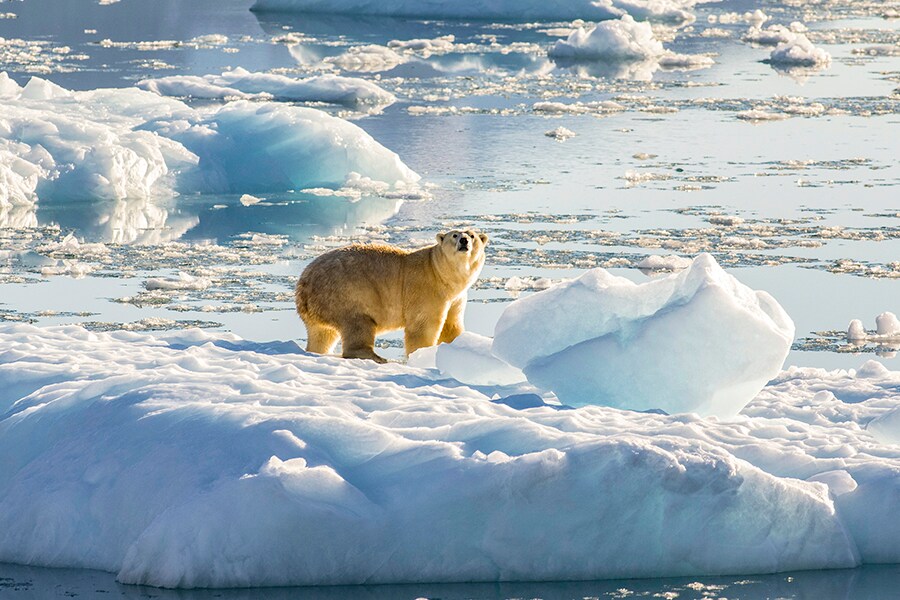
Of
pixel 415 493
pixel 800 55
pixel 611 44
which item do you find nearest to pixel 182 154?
pixel 415 493

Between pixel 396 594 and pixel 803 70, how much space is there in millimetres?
16533

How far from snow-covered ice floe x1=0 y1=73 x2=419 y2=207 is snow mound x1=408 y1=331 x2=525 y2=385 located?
20.0 feet

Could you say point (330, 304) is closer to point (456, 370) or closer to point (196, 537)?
point (456, 370)

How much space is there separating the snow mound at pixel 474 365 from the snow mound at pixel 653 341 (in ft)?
0.57

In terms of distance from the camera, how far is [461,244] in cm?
620

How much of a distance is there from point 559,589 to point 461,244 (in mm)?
2225

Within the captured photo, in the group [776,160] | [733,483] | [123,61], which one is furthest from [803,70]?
[733,483]

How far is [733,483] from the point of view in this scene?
435cm

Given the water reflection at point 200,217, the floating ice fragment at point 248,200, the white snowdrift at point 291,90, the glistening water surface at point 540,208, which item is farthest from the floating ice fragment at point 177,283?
the white snowdrift at point 291,90

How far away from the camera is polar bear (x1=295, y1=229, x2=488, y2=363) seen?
6293mm

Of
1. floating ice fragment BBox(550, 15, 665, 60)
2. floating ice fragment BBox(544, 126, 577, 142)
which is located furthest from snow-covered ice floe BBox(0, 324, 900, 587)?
floating ice fragment BBox(550, 15, 665, 60)

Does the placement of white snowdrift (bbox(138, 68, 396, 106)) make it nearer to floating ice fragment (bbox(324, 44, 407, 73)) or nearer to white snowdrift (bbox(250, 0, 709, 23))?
floating ice fragment (bbox(324, 44, 407, 73))

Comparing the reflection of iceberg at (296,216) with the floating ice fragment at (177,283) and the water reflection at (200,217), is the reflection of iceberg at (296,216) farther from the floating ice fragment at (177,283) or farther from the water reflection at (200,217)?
the floating ice fragment at (177,283)

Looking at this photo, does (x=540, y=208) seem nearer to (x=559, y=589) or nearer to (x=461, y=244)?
(x=461, y=244)
